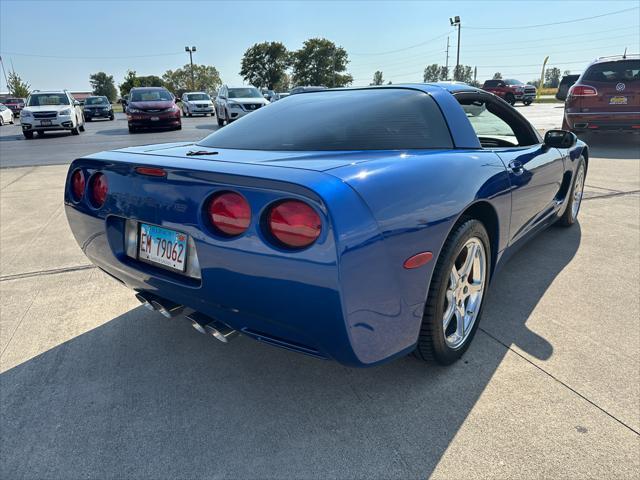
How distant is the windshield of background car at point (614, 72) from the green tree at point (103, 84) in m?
109

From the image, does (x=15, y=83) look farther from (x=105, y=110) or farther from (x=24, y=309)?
(x=24, y=309)

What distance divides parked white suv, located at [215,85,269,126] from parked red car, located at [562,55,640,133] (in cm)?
1055

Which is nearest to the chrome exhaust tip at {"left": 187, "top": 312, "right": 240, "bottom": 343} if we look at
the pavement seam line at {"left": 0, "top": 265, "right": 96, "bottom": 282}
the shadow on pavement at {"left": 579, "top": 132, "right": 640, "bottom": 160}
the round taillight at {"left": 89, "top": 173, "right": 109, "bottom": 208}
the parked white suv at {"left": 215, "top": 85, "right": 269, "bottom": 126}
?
the round taillight at {"left": 89, "top": 173, "right": 109, "bottom": 208}

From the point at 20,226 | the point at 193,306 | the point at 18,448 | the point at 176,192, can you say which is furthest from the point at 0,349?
the point at 20,226

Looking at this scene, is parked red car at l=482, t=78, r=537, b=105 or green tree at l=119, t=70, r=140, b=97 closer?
parked red car at l=482, t=78, r=537, b=105

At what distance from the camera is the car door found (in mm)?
2650

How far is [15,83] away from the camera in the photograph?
6438cm

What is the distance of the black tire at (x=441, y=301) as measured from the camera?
192cm

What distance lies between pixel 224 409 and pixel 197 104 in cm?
2577

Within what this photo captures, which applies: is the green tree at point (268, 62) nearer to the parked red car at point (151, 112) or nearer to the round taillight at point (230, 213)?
the parked red car at point (151, 112)

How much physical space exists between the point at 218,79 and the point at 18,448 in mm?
121775

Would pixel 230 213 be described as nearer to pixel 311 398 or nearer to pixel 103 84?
pixel 311 398

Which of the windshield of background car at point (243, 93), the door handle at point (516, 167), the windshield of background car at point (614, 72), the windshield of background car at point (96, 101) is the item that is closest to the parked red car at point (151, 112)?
the windshield of background car at point (243, 93)

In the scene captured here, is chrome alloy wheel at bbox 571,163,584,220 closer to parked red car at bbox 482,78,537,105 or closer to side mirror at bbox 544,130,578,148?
side mirror at bbox 544,130,578,148
